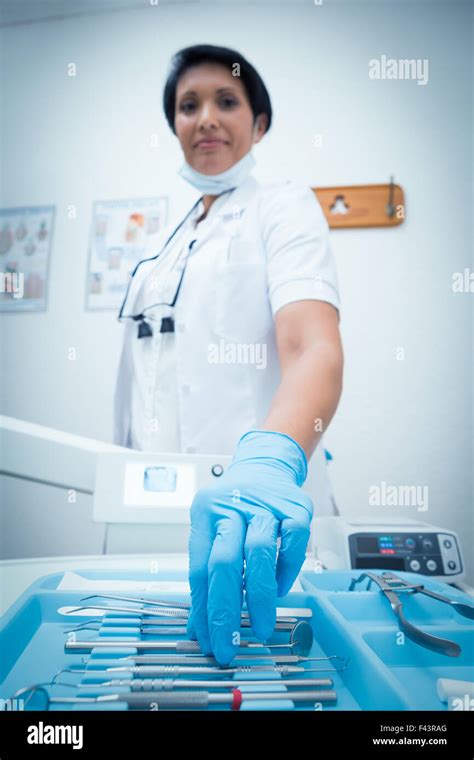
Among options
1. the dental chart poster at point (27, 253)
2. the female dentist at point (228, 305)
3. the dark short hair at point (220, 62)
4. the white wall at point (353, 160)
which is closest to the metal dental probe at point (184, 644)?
the female dentist at point (228, 305)

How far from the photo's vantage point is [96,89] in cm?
128

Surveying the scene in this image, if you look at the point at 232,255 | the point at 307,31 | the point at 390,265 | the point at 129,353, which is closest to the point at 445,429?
the point at 390,265

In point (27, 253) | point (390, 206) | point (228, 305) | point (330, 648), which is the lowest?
point (330, 648)

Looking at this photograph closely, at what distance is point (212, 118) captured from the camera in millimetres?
974

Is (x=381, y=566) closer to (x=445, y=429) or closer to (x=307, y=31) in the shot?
(x=445, y=429)

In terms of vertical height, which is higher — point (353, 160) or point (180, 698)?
point (353, 160)

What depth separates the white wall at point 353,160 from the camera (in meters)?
1.19

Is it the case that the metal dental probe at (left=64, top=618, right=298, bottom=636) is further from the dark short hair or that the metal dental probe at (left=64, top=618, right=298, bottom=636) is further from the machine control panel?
the dark short hair

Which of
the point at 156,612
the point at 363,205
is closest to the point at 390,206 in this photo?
the point at 363,205

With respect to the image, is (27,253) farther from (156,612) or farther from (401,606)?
(401,606)

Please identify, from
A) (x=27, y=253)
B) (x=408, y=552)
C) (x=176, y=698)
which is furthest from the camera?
(x=27, y=253)

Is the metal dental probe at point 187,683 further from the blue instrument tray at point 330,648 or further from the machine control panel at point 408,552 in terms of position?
the machine control panel at point 408,552

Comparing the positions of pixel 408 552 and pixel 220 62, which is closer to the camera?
pixel 408 552

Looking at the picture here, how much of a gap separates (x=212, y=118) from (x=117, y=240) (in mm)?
492
